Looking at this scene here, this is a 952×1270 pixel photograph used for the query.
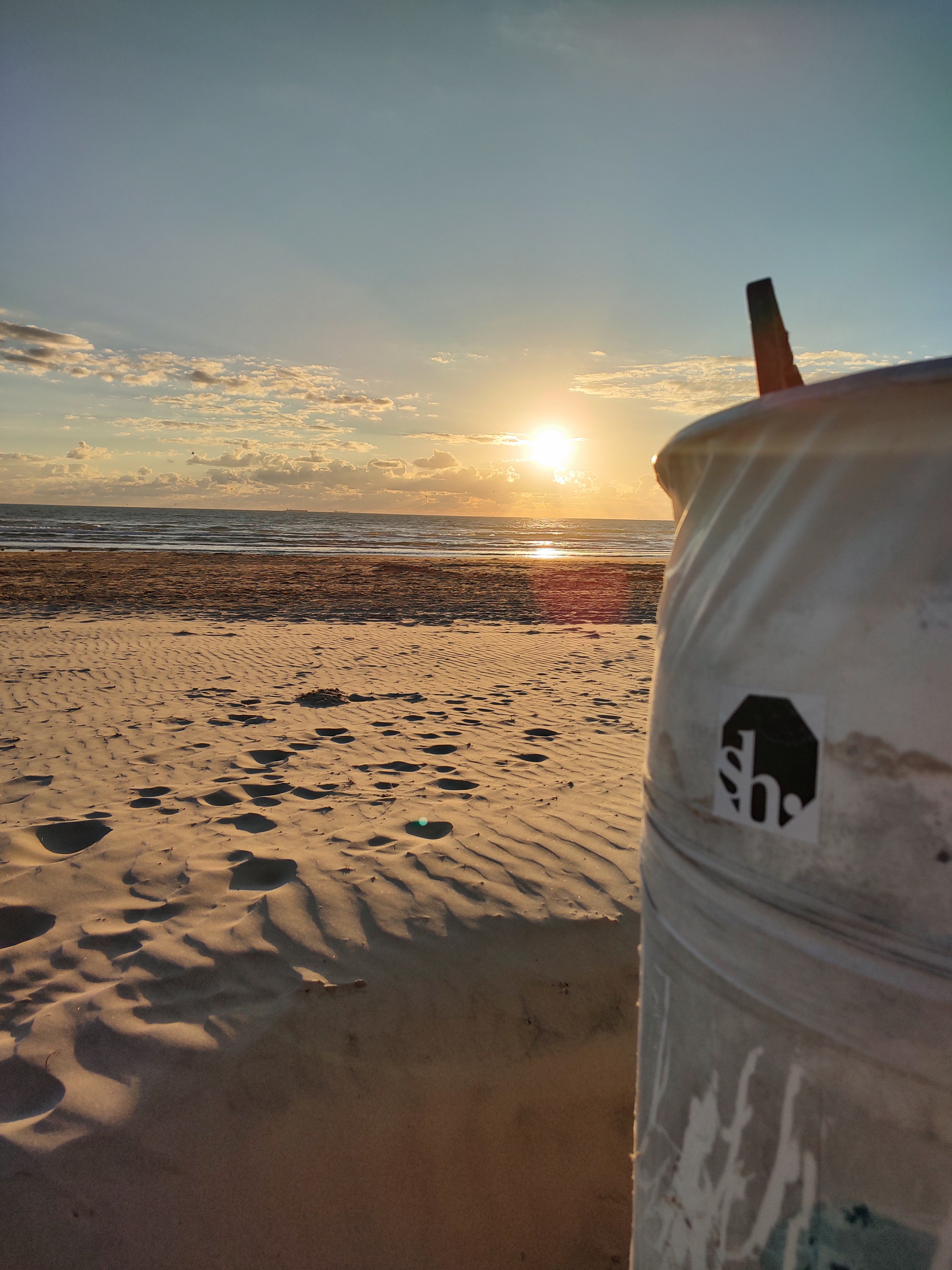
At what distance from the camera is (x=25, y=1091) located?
84.4 inches

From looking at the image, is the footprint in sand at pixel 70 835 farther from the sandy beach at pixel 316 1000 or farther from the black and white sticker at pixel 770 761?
the black and white sticker at pixel 770 761

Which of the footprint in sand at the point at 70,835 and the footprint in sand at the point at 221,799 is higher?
the footprint in sand at the point at 221,799

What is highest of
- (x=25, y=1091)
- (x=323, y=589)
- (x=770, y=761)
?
(x=770, y=761)

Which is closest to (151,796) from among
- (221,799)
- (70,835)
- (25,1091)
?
(221,799)

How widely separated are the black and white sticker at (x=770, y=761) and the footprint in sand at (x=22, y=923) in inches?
117

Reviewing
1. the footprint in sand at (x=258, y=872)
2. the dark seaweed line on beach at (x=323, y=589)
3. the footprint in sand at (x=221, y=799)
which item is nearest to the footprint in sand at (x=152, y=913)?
the footprint in sand at (x=258, y=872)

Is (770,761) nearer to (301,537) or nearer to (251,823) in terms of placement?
(251,823)

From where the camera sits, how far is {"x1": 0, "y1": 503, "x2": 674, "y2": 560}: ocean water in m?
31.5

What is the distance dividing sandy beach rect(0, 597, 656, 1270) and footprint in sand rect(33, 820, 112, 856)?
16 millimetres

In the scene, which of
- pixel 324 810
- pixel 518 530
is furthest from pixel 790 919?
pixel 518 530

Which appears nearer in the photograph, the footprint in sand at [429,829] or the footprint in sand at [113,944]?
the footprint in sand at [113,944]

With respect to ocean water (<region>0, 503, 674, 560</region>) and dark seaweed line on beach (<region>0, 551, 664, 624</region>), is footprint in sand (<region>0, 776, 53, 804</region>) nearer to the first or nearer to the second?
dark seaweed line on beach (<region>0, 551, 664, 624</region>)

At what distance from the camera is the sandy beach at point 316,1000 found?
6.46ft

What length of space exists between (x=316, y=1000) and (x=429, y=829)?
129 cm
